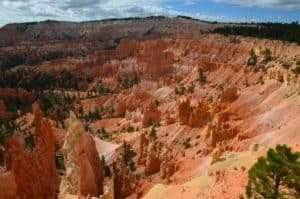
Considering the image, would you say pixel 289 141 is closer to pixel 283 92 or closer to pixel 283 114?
pixel 283 114

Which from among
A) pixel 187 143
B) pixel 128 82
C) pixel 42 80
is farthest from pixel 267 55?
pixel 42 80

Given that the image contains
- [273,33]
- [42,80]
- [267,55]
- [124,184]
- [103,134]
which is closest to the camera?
[124,184]

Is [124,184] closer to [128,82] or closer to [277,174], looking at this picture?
[277,174]

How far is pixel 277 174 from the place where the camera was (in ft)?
48.9

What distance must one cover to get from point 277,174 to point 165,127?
38809 mm

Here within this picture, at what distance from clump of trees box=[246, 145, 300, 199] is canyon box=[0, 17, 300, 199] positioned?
12.5ft

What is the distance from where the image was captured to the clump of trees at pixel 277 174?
14.7 m

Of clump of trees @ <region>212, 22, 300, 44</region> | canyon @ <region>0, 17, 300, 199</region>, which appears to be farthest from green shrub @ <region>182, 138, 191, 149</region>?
clump of trees @ <region>212, 22, 300, 44</region>

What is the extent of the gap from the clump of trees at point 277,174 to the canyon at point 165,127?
3.81 m

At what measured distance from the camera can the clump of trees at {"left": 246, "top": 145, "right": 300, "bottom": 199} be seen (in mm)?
14719

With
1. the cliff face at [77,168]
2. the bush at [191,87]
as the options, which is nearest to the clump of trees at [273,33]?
the bush at [191,87]

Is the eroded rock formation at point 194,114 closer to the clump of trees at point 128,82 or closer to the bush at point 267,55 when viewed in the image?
the bush at point 267,55

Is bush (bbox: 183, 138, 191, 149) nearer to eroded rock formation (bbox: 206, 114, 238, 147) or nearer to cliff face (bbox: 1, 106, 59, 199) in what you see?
eroded rock formation (bbox: 206, 114, 238, 147)

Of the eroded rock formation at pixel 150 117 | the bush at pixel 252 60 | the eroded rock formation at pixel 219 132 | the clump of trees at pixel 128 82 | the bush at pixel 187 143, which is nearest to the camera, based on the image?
the eroded rock formation at pixel 219 132
